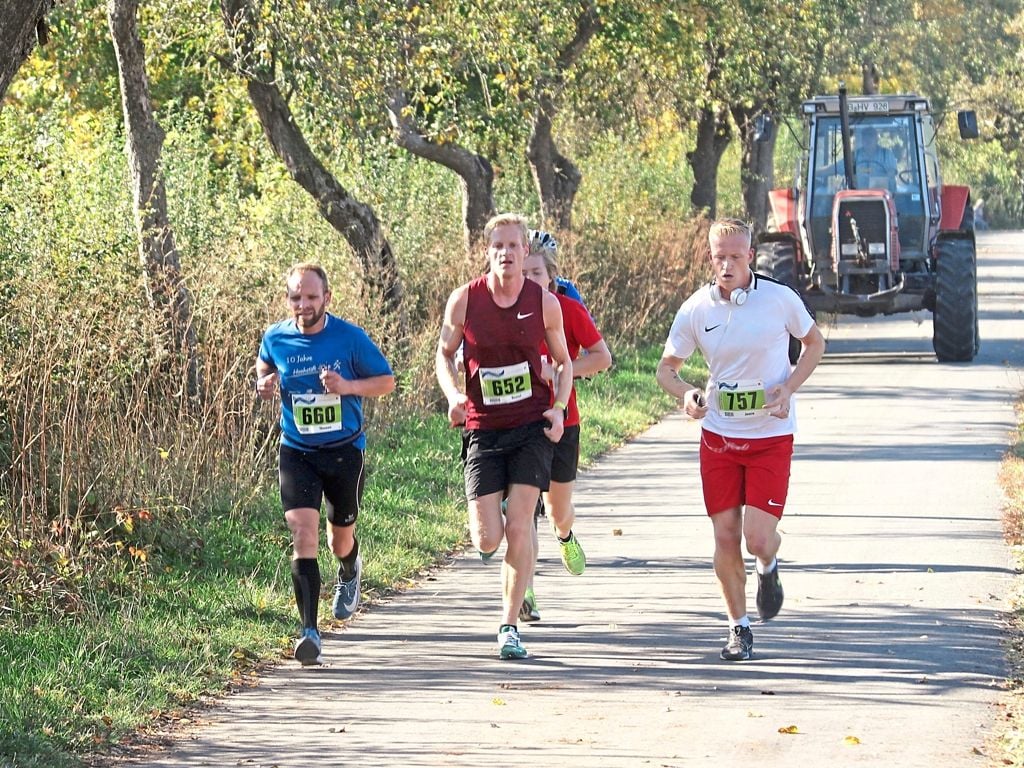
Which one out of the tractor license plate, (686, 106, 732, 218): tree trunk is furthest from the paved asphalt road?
(686, 106, 732, 218): tree trunk

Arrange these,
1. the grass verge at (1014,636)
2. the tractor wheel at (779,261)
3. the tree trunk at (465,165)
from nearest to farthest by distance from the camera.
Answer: the grass verge at (1014,636) → the tree trunk at (465,165) → the tractor wheel at (779,261)

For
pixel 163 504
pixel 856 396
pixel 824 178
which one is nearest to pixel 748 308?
pixel 163 504

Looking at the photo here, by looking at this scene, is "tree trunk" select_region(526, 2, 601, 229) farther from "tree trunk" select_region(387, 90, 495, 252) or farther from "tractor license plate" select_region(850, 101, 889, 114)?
"tractor license plate" select_region(850, 101, 889, 114)

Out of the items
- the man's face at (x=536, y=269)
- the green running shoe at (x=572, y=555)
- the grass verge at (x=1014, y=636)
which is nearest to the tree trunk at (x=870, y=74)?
the grass verge at (x=1014, y=636)

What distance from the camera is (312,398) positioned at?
798 centimetres

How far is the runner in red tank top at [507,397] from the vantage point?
784 centimetres

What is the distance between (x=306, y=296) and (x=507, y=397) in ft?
3.18

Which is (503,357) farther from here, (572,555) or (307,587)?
(572,555)

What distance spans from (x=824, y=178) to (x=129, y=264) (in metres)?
13.8

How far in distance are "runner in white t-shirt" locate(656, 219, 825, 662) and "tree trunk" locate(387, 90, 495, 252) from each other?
11.6 m

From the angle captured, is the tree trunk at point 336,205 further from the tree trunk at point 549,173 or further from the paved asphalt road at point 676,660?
the tree trunk at point 549,173

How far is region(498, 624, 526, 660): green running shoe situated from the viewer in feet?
25.7

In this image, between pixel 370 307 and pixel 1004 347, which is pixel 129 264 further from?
pixel 1004 347

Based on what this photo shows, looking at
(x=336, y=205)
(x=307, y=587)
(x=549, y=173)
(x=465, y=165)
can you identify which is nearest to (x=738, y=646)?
(x=307, y=587)
